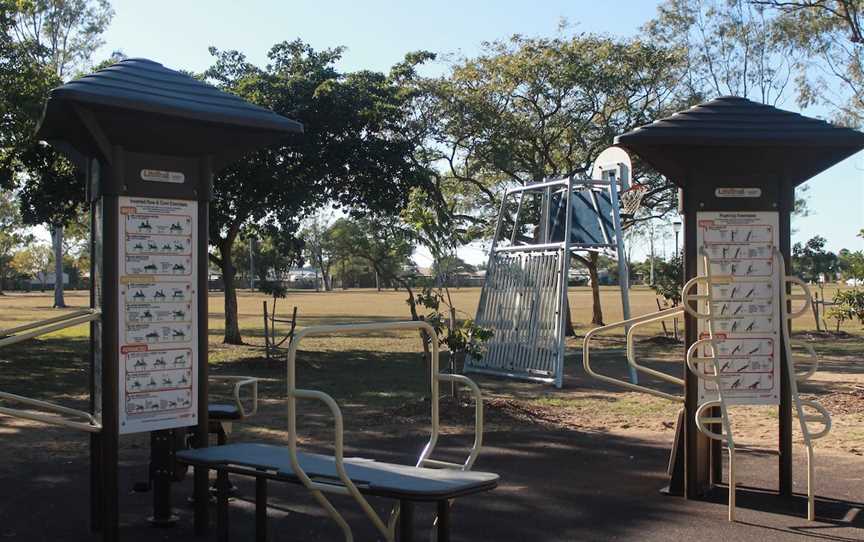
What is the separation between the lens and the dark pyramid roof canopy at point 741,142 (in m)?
6.09

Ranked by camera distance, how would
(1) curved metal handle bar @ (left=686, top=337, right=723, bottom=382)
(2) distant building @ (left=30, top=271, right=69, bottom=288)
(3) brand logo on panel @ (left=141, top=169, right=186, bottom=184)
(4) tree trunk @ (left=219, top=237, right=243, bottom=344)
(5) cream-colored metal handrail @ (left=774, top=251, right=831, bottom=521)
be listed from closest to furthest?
(3) brand logo on panel @ (left=141, top=169, right=186, bottom=184) < (5) cream-colored metal handrail @ (left=774, top=251, right=831, bottom=521) < (1) curved metal handle bar @ (left=686, top=337, right=723, bottom=382) < (4) tree trunk @ (left=219, top=237, right=243, bottom=344) < (2) distant building @ (left=30, top=271, right=69, bottom=288)

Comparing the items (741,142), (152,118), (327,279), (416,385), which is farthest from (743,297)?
(327,279)

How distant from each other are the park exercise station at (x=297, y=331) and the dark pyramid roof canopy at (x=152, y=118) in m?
0.01

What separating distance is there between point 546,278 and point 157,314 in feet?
32.5

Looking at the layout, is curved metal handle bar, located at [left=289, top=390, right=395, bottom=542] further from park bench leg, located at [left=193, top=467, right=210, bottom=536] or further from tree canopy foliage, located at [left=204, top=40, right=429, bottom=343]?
tree canopy foliage, located at [left=204, top=40, right=429, bottom=343]

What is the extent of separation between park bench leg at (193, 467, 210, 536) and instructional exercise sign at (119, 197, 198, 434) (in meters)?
0.35

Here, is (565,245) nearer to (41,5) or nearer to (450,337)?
(450,337)

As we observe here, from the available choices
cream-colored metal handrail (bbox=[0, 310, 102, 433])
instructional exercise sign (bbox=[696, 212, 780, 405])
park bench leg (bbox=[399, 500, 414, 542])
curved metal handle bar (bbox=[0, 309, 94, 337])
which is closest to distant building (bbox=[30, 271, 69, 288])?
curved metal handle bar (bbox=[0, 309, 94, 337])

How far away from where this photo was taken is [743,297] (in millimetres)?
6348

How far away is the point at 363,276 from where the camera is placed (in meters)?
107

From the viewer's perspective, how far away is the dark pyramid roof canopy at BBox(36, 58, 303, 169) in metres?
4.92

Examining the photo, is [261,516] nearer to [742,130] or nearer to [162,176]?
[162,176]

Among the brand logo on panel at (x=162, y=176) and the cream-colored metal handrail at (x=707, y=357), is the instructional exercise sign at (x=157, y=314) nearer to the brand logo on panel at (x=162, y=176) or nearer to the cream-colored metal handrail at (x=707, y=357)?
the brand logo on panel at (x=162, y=176)

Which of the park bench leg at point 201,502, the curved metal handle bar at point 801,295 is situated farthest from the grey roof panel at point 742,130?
the park bench leg at point 201,502
